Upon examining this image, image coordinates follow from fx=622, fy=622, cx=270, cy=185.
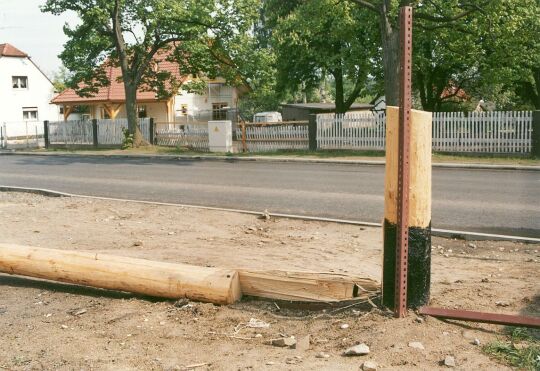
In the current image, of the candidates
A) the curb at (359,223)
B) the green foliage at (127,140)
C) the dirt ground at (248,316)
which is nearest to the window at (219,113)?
the green foliage at (127,140)

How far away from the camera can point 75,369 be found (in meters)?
4.26

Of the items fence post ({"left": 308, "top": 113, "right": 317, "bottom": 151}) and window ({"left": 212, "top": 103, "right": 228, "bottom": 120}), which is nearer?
fence post ({"left": 308, "top": 113, "right": 317, "bottom": 151})

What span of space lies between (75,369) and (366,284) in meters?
2.35

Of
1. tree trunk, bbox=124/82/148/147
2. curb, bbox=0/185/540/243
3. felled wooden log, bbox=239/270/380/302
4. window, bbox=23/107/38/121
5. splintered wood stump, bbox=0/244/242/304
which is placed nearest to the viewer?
felled wooden log, bbox=239/270/380/302

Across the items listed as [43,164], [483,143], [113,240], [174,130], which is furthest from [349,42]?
[113,240]

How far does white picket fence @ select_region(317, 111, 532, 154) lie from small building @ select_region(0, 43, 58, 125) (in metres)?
37.4

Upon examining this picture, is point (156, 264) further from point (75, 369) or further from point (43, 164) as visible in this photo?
Answer: point (43, 164)

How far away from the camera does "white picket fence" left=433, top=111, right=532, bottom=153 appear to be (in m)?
22.1

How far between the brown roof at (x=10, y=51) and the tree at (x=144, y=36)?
2573 cm

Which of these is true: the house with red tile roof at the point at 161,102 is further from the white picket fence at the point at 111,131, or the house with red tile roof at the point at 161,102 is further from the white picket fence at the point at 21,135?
the white picket fence at the point at 111,131

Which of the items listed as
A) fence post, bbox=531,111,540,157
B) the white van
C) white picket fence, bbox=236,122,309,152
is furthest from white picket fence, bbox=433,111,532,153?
the white van

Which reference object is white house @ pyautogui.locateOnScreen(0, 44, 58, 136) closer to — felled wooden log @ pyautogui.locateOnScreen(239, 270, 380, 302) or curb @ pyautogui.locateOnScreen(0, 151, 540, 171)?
curb @ pyautogui.locateOnScreen(0, 151, 540, 171)

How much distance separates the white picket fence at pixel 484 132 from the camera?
22.1 m

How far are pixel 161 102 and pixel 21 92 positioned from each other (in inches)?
690
